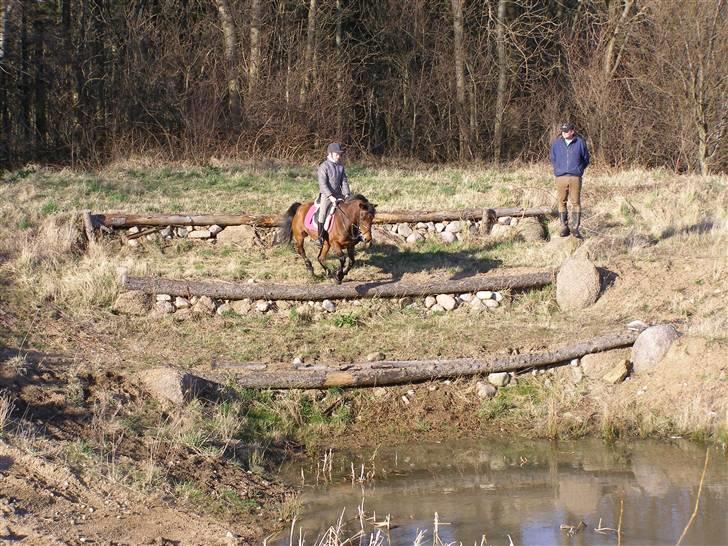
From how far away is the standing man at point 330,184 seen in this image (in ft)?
51.0

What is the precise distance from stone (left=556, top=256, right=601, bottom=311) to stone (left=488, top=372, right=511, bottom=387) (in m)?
2.43

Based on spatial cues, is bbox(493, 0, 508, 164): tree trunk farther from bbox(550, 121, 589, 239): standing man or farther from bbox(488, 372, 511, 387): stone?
bbox(488, 372, 511, 387): stone

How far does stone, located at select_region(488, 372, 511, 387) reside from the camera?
45.1ft

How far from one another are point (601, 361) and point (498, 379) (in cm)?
145

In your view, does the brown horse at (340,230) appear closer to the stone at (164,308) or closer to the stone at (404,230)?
the stone at (404,230)

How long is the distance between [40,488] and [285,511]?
2.37m

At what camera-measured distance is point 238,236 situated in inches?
697

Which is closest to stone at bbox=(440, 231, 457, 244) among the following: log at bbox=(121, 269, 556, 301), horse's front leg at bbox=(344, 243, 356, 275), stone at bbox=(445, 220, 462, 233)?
stone at bbox=(445, 220, 462, 233)

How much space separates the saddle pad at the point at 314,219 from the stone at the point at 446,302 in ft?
6.86

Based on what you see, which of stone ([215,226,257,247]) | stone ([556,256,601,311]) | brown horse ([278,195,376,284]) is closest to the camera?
brown horse ([278,195,376,284])

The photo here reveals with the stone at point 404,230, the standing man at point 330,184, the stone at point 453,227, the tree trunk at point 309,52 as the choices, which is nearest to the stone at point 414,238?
the stone at point 404,230

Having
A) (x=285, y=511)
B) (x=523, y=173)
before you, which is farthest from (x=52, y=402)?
(x=523, y=173)

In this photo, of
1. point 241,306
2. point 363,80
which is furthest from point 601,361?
point 363,80

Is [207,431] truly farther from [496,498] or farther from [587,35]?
[587,35]
